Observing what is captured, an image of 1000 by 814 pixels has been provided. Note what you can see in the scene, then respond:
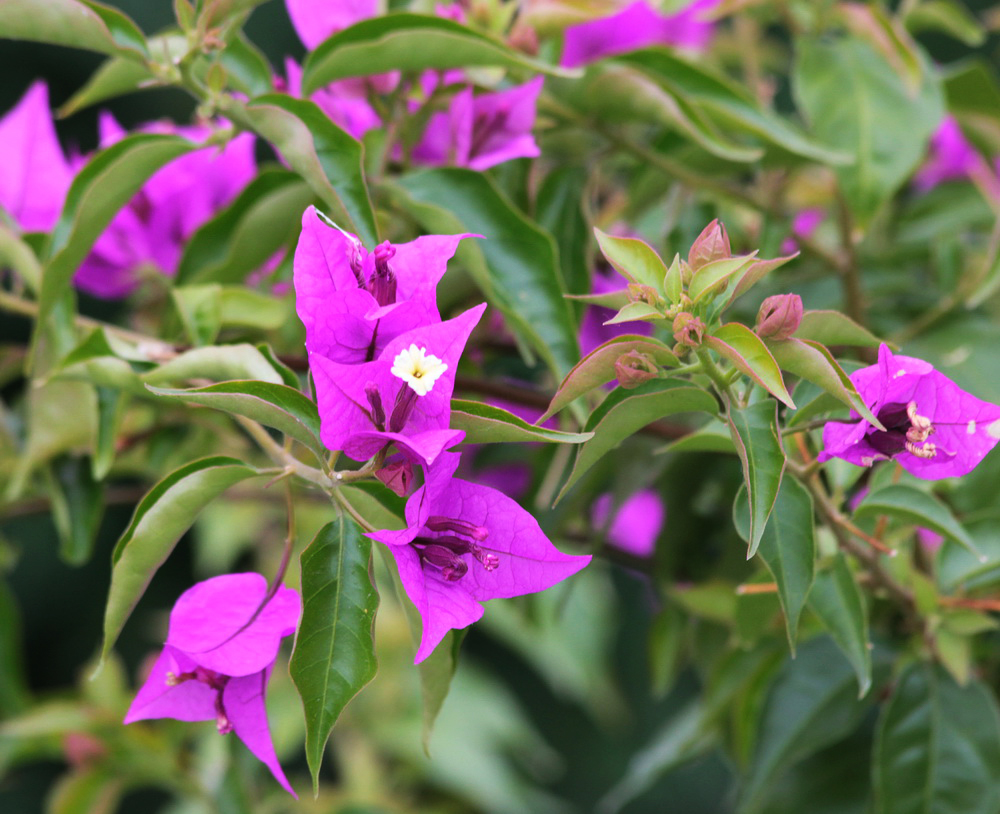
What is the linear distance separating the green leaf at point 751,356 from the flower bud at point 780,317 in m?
0.01

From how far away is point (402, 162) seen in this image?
1.59 feet

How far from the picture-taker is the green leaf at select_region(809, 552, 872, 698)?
39cm

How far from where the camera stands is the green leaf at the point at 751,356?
29cm

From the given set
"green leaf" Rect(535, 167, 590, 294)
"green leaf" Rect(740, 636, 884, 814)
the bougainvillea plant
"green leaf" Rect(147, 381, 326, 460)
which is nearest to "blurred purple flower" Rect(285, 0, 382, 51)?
the bougainvillea plant

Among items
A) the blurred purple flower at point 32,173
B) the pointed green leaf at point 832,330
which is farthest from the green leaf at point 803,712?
the blurred purple flower at point 32,173

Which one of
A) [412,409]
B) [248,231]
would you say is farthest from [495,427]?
[248,231]

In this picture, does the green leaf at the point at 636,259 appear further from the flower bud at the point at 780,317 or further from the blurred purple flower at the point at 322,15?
the blurred purple flower at the point at 322,15

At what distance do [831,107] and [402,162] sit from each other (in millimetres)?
260

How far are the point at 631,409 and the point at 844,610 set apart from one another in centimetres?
14

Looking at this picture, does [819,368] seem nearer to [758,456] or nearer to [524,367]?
[758,456]

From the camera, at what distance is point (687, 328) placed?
0.31 m

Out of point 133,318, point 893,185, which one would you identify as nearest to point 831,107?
point 893,185

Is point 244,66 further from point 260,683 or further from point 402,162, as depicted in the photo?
point 260,683

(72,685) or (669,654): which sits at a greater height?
(669,654)
